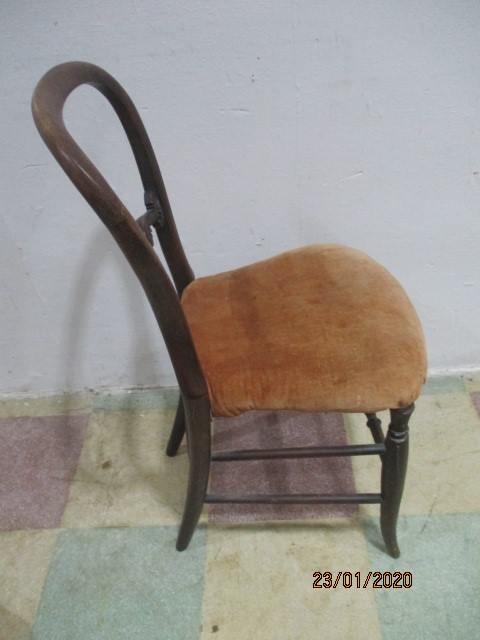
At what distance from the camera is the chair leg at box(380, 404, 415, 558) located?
2.09ft

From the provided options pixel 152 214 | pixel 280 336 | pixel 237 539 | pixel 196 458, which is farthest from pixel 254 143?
pixel 237 539

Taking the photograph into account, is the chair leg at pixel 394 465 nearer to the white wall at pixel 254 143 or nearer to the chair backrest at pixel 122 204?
the chair backrest at pixel 122 204

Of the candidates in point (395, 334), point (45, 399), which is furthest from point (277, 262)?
point (45, 399)

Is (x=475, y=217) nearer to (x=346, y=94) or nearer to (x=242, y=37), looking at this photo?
(x=346, y=94)

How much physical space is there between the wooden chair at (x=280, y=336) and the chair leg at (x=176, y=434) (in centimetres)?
22

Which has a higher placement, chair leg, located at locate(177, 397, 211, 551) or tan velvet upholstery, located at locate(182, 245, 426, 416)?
tan velvet upholstery, located at locate(182, 245, 426, 416)

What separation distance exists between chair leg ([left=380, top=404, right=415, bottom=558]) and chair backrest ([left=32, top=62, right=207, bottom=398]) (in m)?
0.29

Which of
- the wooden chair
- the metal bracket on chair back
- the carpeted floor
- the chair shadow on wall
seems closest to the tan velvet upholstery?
the wooden chair

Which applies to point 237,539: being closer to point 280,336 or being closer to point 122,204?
point 280,336

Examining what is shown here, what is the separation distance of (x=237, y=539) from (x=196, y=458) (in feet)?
1.03

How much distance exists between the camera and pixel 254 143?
82 cm

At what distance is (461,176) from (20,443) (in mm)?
1217

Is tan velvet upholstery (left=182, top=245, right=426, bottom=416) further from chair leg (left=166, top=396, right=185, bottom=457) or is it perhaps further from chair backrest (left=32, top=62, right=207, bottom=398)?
chair leg (left=166, top=396, right=185, bottom=457)

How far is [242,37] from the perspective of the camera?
72 centimetres
